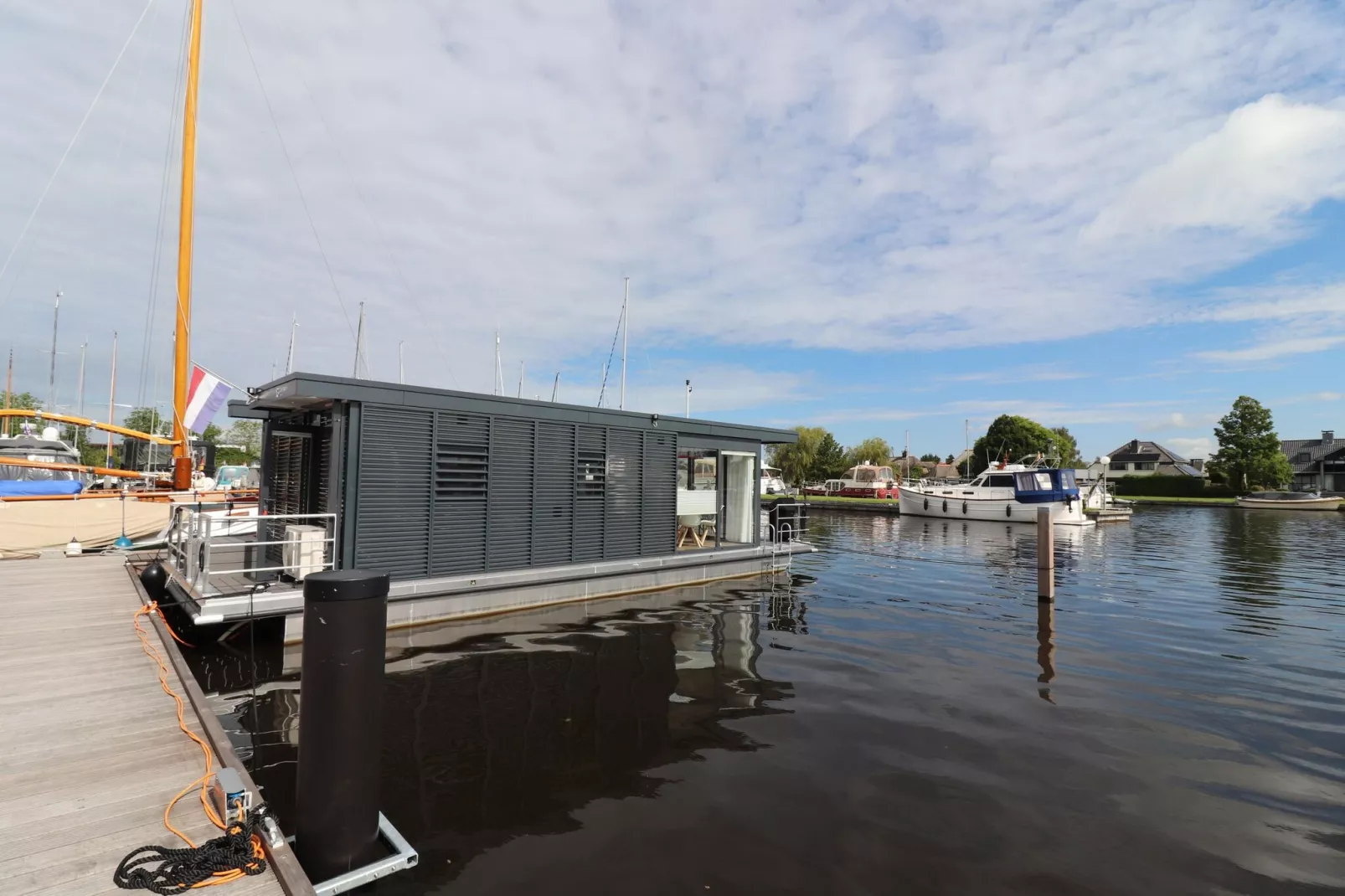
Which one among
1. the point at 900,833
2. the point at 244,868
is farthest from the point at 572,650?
the point at 244,868

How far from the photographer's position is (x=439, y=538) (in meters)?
10.1

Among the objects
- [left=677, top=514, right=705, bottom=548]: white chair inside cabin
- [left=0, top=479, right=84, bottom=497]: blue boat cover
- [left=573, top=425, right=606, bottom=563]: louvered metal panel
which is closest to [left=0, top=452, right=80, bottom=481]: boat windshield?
[left=0, top=479, right=84, bottom=497]: blue boat cover

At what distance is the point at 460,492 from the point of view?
10258 mm

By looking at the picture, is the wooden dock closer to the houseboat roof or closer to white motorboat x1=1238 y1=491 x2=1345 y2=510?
the houseboat roof

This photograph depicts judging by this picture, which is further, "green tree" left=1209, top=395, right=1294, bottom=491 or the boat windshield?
"green tree" left=1209, top=395, right=1294, bottom=491

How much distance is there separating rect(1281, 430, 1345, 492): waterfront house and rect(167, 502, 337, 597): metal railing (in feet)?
282

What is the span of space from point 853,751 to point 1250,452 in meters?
71.6

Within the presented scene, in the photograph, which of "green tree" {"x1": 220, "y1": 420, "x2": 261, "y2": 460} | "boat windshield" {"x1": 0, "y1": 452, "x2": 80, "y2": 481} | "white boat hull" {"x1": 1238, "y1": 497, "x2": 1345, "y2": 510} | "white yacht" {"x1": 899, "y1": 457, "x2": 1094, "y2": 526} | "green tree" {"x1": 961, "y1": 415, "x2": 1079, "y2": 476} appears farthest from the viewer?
"green tree" {"x1": 220, "y1": 420, "x2": 261, "y2": 460}


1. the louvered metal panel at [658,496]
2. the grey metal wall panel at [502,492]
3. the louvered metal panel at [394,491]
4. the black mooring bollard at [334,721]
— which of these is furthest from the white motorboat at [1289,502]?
the black mooring bollard at [334,721]

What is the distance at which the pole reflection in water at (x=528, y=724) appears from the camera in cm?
472

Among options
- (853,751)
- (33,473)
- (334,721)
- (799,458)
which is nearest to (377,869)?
(334,721)

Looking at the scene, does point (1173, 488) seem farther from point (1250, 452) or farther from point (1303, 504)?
point (1303, 504)

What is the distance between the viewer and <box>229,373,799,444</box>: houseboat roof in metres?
8.88

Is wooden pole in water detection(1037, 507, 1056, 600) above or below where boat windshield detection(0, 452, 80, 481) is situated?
below
